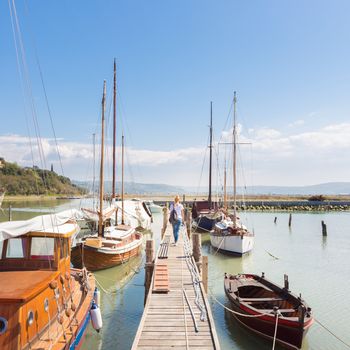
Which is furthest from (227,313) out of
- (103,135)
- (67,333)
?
(103,135)

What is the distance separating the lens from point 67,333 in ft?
29.8

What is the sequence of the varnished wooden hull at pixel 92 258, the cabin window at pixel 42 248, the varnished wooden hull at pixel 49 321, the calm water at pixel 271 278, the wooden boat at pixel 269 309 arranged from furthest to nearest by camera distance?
the varnished wooden hull at pixel 92 258, the calm water at pixel 271 278, the wooden boat at pixel 269 309, the cabin window at pixel 42 248, the varnished wooden hull at pixel 49 321

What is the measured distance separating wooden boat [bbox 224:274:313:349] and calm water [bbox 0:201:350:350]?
72cm

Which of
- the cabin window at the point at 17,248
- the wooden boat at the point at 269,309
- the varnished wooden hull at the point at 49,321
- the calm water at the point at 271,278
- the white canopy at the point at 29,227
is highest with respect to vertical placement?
the white canopy at the point at 29,227

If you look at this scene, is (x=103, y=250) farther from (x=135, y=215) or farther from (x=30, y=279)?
(x=135, y=215)

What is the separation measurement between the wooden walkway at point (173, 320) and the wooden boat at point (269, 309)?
2.06m

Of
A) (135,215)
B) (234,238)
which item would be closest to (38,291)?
(234,238)

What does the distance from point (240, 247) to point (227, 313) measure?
41.3 ft

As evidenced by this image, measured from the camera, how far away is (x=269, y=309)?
13.3 m

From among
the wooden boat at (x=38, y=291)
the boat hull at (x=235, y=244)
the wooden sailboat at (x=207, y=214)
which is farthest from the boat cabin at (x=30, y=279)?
the wooden sailboat at (x=207, y=214)

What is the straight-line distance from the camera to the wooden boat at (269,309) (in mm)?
11344

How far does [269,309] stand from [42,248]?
866 centimetres

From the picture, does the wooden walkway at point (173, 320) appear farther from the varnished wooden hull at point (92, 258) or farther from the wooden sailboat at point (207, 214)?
the wooden sailboat at point (207, 214)

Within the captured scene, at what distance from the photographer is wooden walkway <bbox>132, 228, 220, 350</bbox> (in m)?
7.37
